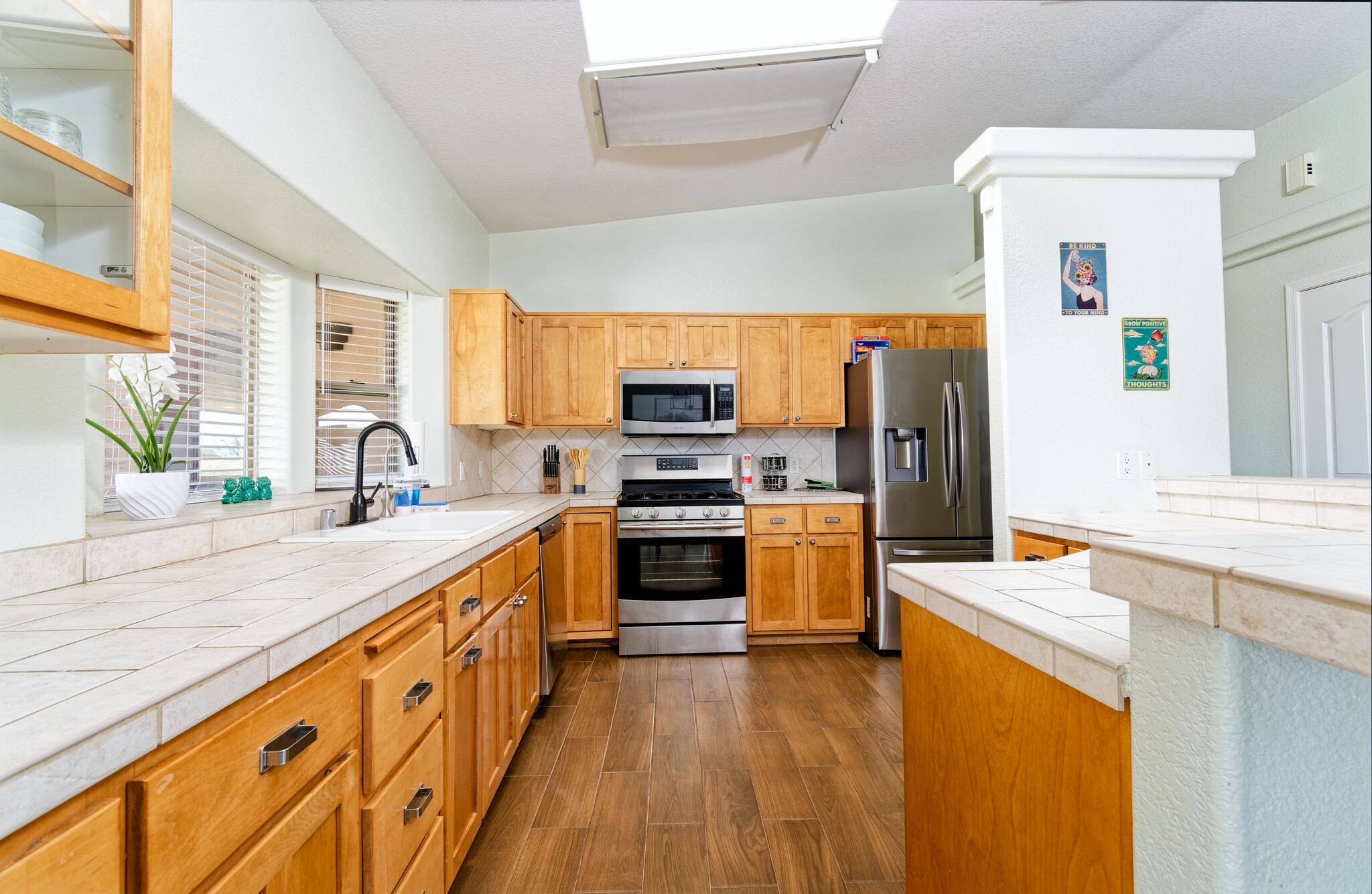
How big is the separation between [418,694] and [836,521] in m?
2.71

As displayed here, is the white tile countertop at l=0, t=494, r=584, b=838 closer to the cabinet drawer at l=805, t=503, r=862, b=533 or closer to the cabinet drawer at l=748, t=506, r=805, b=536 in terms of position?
the cabinet drawer at l=748, t=506, r=805, b=536

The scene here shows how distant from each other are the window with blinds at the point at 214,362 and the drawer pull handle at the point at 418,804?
1290 millimetres

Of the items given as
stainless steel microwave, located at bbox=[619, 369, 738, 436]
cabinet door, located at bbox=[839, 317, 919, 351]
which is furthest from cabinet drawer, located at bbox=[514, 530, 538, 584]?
cabinet door, located at bbox=[839, 317, 919, 351]

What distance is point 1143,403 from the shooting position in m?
2.13

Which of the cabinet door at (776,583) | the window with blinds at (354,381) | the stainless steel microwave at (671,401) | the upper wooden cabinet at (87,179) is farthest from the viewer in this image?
the stainless steel microwave at (671,401)

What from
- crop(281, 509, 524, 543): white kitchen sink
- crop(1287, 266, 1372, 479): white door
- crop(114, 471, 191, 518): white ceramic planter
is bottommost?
crop(281, 509, 524, 543): white kitchen sink

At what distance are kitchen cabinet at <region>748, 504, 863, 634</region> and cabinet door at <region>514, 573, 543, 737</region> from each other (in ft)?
4.72

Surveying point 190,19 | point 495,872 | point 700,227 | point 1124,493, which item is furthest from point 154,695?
point 700,227

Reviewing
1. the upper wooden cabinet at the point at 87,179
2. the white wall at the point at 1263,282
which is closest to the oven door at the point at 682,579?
the white wall at the point at 1263,282

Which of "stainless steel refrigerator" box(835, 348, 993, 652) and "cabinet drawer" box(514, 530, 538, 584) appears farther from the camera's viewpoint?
"stainless steel refrigerator" box(835, 348, 993, 652)

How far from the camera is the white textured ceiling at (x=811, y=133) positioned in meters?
1.99

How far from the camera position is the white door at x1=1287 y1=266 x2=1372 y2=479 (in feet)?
1.46

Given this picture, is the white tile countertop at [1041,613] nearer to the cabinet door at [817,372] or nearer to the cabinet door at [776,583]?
the cabinet door at [776,583]

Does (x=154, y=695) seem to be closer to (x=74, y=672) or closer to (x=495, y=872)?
(x=74, y=672)
